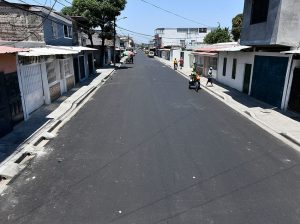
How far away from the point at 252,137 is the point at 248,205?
4.82 m

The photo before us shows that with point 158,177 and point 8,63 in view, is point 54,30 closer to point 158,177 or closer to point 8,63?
point 8,63

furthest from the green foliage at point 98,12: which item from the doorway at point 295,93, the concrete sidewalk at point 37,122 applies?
the doorway at point 295,93

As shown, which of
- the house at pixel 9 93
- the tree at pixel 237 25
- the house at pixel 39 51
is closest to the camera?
the house at pixel 9 93

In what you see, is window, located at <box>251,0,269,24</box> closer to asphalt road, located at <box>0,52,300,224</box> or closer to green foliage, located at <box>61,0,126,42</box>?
asphalt road, located at <box>0,52,300,224</box>

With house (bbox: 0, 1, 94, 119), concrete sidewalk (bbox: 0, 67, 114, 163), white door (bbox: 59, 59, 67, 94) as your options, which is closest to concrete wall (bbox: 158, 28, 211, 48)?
house (bbox: 0, 1, 94, 119)

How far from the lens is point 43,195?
596 centimetres

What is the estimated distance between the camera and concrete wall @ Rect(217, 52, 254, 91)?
730 inches

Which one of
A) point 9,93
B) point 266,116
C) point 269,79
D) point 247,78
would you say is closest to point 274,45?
point 269,79

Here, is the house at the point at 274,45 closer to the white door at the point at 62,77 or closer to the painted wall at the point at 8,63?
the painted wall at the point at 8,63

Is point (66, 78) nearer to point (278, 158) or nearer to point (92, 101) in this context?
point (92, 101)

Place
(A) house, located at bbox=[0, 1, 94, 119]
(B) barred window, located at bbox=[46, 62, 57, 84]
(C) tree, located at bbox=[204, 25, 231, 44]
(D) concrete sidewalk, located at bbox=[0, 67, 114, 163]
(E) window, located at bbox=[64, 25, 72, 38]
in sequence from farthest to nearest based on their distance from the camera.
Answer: (C) tree, located at bbox=[204, 25, 231, 44]
(E) window, located at bbox=[64, 25, 72, 38]
(B) barred window, located at bbox=[46, 62, 57, 84]
(A) house, located at bbox=[0, 1, 94, 119]
(D) concrete sidewalk, located at bbox=[0, 67, 114, 163]

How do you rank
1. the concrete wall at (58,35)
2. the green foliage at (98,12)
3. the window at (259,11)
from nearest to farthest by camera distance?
the window at (259,11) → the concrete wall at (58,35) → the green foliage at (98,12)

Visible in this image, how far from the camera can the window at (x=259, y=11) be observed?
45.2 feet

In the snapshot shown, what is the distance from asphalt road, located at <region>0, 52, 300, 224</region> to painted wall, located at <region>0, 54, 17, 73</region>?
3121 mm
